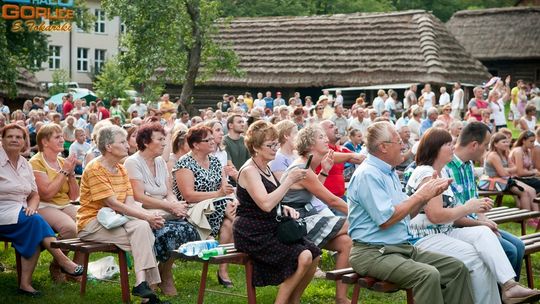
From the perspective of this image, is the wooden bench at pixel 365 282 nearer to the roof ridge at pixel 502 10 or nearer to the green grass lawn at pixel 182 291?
the green grass lawn at pixel 182 291

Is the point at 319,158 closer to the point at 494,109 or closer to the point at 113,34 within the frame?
the point at 494,109

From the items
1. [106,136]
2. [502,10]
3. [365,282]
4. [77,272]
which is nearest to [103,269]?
[77,272]

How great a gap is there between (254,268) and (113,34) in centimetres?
5732

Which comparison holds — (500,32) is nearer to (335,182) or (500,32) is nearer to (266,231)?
(335,182)

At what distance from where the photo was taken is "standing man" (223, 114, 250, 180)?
37.5 feet

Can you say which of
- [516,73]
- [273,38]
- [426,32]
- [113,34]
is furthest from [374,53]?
[113,34]

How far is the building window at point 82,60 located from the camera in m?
60.8

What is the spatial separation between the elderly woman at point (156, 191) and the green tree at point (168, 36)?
18125 mm

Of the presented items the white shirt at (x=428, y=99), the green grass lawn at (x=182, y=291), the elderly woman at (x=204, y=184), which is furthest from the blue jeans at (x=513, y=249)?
the white shirt at (x=428, y=99)

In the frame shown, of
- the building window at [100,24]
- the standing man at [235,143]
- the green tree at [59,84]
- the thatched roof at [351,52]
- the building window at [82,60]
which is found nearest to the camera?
the standing man at [235,143]

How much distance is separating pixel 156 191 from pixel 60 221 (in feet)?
3.22

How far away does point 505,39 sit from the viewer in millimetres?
47594

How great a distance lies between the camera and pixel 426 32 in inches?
1499

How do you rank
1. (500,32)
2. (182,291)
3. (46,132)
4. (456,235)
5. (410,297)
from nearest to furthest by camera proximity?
(410,297) < (456,235) < (182,291) < (46,132) < (500,32)
